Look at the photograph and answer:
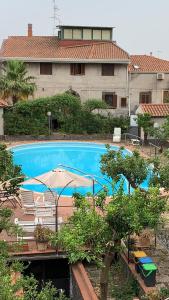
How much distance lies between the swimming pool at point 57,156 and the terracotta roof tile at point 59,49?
9777 millimetres

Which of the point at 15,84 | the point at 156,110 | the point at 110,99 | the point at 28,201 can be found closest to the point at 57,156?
the point at 15,84

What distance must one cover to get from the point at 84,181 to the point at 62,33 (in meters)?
30.1

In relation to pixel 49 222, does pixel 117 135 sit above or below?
above

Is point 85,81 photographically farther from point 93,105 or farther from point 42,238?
point 42,238

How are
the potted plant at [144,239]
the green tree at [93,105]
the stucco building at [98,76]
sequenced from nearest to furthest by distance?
the potted plant at [144,239]
the green tree at [93,105]
the stucco building at [98,76]

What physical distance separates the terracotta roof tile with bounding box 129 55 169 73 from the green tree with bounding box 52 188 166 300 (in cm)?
3284

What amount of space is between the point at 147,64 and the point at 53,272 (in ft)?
107

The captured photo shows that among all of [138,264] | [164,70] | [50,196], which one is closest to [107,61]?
[164,70]

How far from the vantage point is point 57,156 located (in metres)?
32.8

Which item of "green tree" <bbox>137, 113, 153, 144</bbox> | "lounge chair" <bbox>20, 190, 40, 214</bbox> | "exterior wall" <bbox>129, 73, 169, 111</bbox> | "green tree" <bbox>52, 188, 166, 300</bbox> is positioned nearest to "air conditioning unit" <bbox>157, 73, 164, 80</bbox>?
"exterior wall" <bbox>129, 73, 169, 111</bbox>

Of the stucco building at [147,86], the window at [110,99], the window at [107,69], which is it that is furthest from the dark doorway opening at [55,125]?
the stucco building at [147,86]

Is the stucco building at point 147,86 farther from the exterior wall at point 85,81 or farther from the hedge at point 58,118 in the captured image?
the hedge at point 58,118

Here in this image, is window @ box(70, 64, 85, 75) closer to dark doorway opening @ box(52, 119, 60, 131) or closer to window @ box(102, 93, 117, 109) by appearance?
window @ box(102, 93, 117, 109)

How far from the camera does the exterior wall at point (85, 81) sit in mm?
41469
